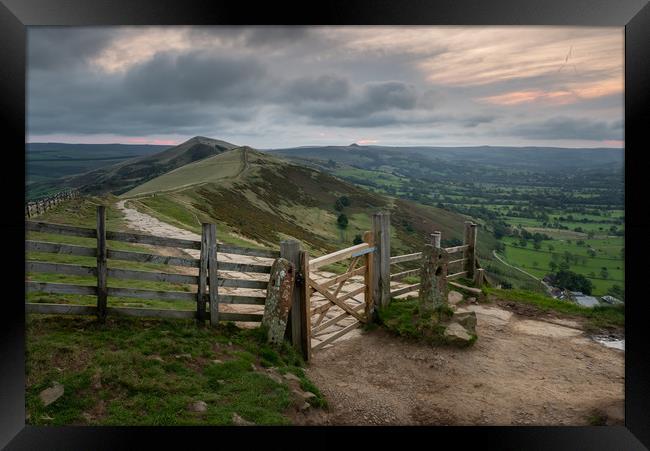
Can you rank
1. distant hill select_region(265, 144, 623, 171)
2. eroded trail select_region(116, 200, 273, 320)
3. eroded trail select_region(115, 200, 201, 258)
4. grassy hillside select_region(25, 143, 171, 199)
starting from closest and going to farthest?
eroded trail select_region(116, 200, 273, 320), eroded trail select_region(115, 200, 201, 258), grassy hillside select_region(25, 143, 171, 199), distant hill select_region(265, 144, 623, 171)

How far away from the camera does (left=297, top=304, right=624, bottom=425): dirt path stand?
18.6ft

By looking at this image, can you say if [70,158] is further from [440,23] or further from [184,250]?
[440,23]

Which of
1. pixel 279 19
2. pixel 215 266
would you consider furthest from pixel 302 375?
pixel 279 19

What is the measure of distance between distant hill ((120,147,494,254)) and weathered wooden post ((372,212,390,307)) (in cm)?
2093

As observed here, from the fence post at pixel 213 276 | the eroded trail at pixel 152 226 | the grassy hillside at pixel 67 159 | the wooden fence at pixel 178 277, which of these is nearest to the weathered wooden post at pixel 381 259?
the wooden fence at pixel 178 277

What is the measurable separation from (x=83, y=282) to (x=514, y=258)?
35.0 meters

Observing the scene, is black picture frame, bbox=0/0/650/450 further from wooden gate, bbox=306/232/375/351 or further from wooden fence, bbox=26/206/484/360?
wooden gate, bbox=306/232/375/351

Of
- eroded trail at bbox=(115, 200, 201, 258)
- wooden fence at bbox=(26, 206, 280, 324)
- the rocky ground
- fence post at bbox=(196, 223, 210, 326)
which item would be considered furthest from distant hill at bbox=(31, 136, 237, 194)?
the rocky ground

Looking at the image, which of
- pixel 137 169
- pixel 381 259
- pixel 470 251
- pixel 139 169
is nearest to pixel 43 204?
pixel 381 259

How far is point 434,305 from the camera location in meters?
8.02

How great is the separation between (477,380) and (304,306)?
9.27 feet

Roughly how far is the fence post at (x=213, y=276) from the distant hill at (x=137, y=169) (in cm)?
2758

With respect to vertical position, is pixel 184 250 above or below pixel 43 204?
below

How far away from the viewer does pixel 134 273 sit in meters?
5.94
